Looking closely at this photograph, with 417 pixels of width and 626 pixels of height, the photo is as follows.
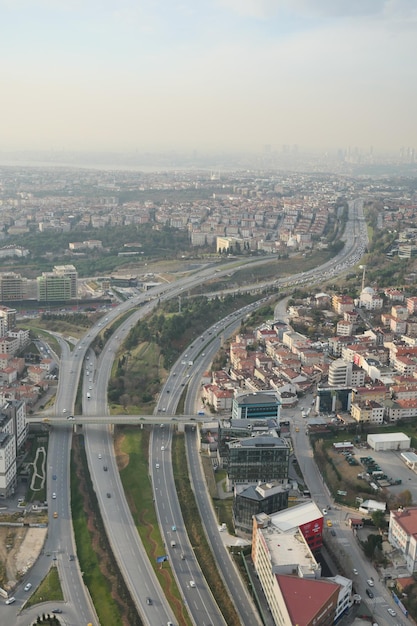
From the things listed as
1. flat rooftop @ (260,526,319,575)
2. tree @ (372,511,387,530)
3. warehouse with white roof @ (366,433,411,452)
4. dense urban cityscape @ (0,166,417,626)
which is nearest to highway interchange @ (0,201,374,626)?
dense urban cityscape @ (0,166,417,626)

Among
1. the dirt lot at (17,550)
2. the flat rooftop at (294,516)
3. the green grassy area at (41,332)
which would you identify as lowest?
the dirt lot at (17,550)

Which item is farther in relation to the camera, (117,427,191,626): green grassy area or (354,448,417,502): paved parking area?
(354,448,417,502): paved parking area

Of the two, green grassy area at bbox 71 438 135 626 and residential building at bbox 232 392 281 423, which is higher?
residential building at bbox 232 392 281 423

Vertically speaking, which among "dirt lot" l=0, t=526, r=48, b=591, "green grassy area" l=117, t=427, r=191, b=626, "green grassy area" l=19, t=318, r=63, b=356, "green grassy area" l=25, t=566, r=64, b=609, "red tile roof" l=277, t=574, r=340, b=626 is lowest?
"green grassy area" l=25, t=566, r=64, b=609

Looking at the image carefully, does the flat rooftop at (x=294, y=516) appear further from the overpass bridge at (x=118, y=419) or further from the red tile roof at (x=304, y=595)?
the overpass bridge at (x=118, y=419)

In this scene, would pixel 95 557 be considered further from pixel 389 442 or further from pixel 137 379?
pixel 137 379

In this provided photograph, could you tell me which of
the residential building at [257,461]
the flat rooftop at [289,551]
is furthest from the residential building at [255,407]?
the flat rooftop at [289,551]

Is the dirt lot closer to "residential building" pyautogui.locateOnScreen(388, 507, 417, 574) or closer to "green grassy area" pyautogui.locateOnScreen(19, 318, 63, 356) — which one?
"residential building" pyautogui.locateOnScreen(388, 507, 417, 574)

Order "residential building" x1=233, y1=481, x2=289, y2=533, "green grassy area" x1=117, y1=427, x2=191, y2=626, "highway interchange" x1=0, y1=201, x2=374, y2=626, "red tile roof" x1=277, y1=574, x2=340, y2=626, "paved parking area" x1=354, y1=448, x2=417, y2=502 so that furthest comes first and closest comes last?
"paved parking area" x1=354, y1=448, x2=417, y2=502
"residential building" x1=233, y1=481, x2=289, y2=533
"green grassy area" x1=117, y1=427, x2=191, y2=626
"highway interchange" x1=0, y1=201, x2=374, y2=626
"red tile roof" x1=277, y1=574, x2=340, y2=626
